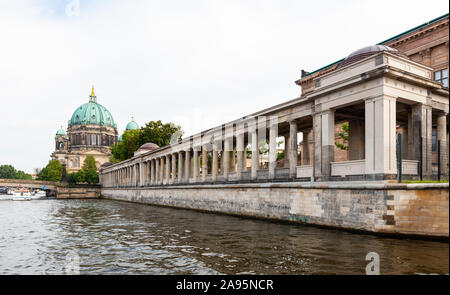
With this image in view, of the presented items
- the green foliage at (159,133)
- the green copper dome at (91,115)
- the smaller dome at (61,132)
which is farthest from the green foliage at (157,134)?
the smaller dome at (61,132)

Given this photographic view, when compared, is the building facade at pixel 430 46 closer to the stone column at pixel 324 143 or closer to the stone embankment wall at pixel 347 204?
the stone column at pixel 324 143

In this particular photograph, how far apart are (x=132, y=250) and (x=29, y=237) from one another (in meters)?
6.74

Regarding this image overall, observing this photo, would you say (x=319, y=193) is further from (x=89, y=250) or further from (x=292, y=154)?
(x=89, y=250)

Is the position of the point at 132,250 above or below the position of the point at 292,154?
below

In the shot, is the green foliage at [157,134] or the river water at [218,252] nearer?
the river water at [218,252]

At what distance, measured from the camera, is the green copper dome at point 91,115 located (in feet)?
469

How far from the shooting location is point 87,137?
14088 cm

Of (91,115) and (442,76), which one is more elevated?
(91,115)

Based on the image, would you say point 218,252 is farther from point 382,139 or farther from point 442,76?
point 442,76

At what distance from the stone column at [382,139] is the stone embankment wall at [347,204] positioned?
1139 millimetres

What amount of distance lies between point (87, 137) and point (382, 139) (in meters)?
140

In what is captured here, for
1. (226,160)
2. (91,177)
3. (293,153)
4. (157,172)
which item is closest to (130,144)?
(157,172)
